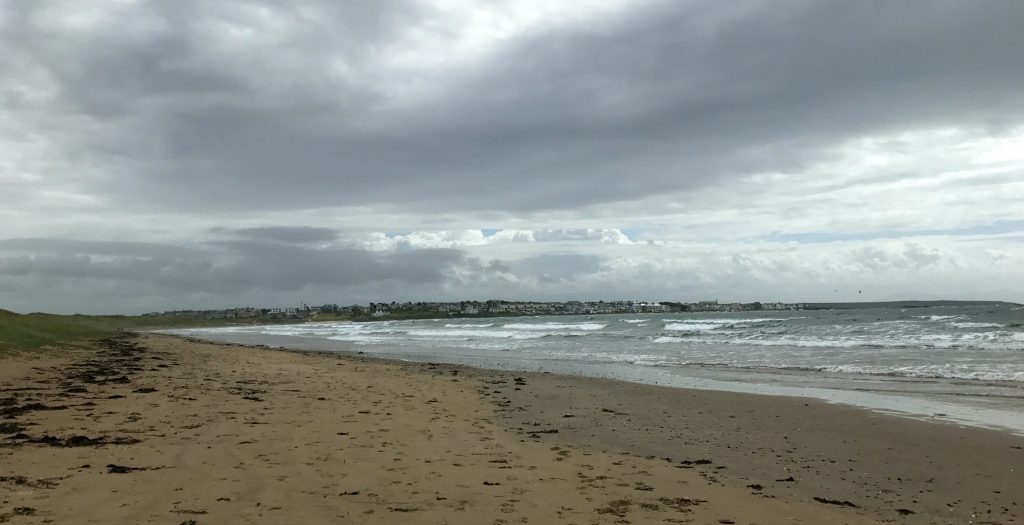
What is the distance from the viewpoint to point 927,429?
9.69 m

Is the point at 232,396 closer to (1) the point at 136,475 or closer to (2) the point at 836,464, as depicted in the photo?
(1) the point at 136,475

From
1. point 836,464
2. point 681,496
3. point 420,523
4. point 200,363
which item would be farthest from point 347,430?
point 200,363

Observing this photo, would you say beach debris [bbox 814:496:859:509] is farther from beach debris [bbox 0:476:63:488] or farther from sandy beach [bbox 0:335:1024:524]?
beach debris [bbox 0:476:63:488]

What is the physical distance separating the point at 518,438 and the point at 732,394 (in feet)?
23.7

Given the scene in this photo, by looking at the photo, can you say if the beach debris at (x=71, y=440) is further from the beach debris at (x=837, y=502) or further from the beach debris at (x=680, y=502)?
the beach debris at (x=837, y=502)

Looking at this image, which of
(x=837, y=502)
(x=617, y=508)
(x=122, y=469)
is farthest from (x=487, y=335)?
(x=617, y=508)

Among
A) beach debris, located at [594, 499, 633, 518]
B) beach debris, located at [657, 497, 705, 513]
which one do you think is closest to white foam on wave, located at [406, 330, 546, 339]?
beach debris, located at [657, 497, 705, 513]

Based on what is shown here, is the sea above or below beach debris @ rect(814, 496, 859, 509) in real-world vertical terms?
below

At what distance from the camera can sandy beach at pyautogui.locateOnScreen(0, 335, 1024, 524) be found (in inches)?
216

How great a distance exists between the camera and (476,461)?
739cm

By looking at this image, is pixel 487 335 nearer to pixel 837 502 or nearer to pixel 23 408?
pixel 23 408

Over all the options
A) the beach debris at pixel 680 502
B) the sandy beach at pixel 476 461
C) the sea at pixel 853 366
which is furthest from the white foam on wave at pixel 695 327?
the beach debris at pixel 680 502

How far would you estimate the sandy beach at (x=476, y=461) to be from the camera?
549 cm

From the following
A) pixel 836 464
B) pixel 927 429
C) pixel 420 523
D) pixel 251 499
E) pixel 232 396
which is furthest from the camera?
Result: pixel 232 396
